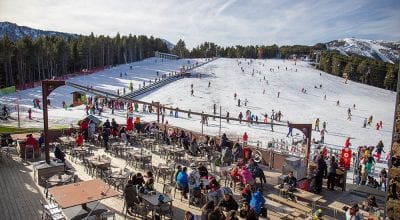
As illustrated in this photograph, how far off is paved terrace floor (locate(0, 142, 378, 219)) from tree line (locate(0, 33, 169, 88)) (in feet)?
158

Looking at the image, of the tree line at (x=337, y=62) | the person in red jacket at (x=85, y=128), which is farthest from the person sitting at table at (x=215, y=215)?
the tree line at (x=337, y=62)

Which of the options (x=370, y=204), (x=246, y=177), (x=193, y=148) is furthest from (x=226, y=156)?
(x=370, y=204)

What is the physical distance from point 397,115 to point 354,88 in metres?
86.3

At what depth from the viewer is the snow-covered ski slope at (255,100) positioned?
33.3 meters

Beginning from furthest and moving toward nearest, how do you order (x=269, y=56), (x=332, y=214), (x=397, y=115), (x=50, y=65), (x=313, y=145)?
1. (x=269, y=56)
2. (x=50, y=65)
3. (x=313, y=145)
4. (x=332, y=214)
5. (x=397, y=115)

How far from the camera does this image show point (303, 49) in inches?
7510

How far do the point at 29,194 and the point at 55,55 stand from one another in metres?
63.7

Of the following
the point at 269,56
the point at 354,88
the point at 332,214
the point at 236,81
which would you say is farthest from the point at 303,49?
the point at 332,214

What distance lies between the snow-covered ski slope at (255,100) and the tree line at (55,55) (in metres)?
7.21

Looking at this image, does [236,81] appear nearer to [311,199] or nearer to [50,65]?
[50,65]

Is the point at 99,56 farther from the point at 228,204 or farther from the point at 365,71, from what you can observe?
the point at 228,204

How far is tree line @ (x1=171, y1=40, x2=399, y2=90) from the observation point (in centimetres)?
9981

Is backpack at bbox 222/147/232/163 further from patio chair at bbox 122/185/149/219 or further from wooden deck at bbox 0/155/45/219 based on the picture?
wooden deck at bbox 0/155/45/219

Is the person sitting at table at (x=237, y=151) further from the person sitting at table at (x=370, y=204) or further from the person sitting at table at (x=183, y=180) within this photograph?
the person sitting at table at (x=370, y=204)
